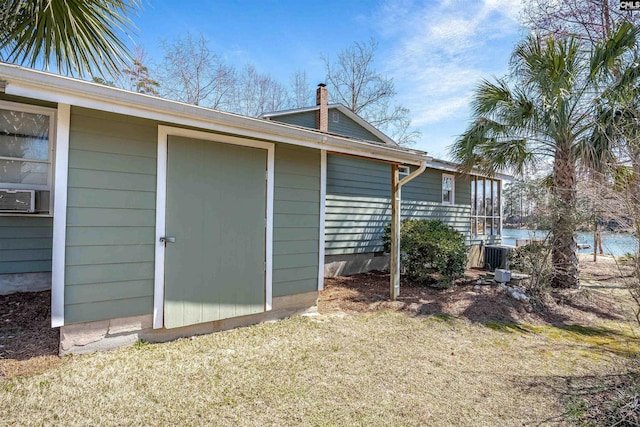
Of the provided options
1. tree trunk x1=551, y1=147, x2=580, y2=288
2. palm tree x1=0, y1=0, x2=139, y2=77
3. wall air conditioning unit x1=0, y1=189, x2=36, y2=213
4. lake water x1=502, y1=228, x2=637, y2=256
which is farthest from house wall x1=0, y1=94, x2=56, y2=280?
tree trunk x1=551, y1=147, x2=580, y2=288

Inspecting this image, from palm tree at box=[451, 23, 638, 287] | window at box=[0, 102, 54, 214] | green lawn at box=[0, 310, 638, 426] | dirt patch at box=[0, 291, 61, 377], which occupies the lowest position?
green lawn at box=[0, 310, 638, 426]

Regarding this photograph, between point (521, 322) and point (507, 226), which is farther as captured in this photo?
point (507, 226)

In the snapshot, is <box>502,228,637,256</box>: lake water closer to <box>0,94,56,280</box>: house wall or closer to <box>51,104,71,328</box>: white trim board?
<box>51,104,71,328</box>: white trim board

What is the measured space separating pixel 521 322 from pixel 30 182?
7192mm

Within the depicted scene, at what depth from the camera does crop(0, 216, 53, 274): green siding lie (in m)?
4.14

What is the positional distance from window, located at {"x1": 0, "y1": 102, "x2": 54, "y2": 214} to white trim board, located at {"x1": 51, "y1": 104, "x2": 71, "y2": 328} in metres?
1.64

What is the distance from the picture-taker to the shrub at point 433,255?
659 cm

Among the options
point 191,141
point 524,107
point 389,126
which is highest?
point 389,126

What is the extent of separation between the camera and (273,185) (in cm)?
432

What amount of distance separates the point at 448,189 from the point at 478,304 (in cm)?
558

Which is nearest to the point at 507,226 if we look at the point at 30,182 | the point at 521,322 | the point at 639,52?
the point at 639,52

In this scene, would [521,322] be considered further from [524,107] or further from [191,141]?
[191,141]

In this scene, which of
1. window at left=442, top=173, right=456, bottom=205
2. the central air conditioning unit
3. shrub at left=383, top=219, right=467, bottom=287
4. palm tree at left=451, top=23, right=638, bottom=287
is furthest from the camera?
window at left=442, top=173, right=456, bottom=205

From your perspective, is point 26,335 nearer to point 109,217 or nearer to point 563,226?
point 109,217
